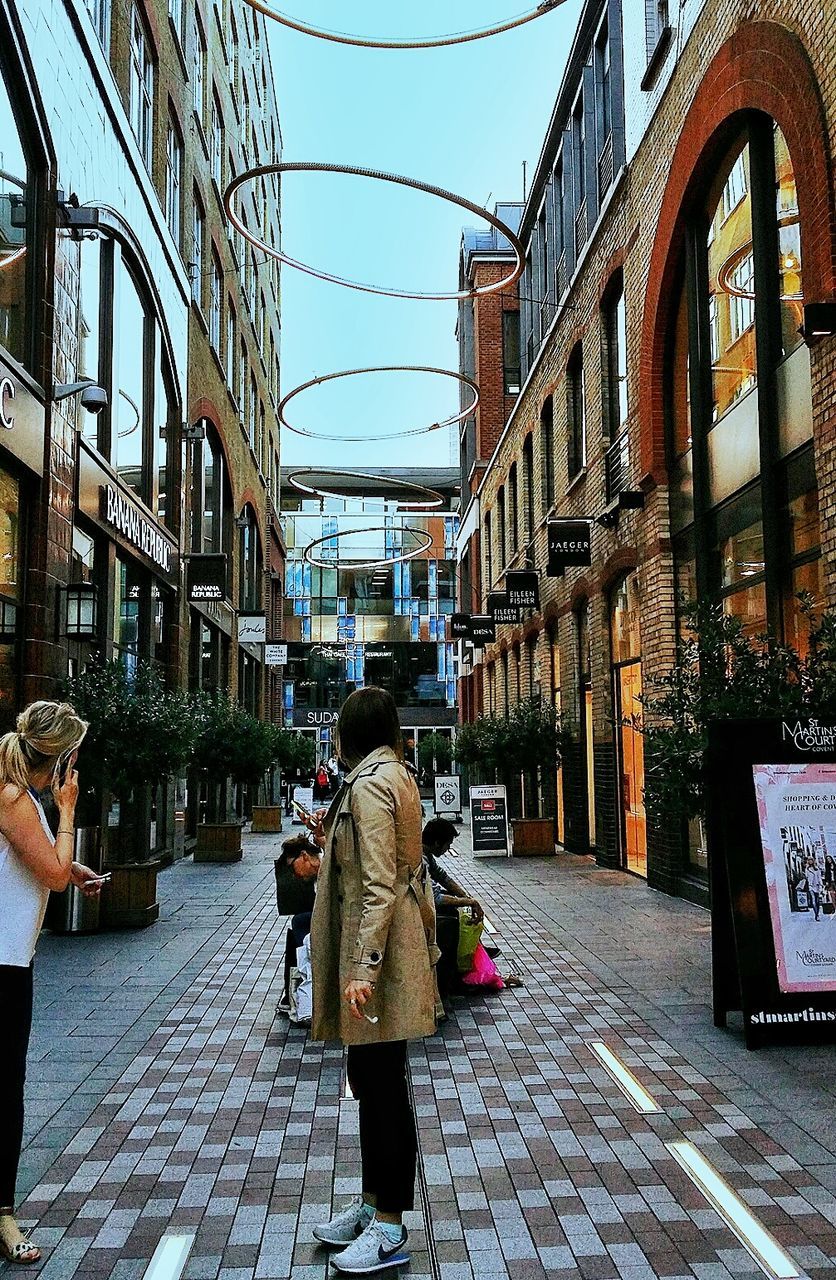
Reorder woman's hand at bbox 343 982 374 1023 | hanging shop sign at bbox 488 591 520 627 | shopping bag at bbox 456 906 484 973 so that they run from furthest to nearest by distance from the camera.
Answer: hanging shop sign at bbox 488 591 520 627
shopping bag at bbox 456 906 484 973
woman's hand at bbox 343 982 374 1023

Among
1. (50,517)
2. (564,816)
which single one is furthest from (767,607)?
(564,816)

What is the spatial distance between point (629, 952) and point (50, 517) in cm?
687

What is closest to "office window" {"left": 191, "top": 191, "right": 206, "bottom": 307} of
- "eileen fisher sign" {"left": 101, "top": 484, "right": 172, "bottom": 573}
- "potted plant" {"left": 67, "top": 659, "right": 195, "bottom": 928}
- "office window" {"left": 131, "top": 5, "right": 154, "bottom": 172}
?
"office window" {"left": 131, "top": 5, "right": 154, "bottom": 172}

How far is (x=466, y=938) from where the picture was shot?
7.78 meters

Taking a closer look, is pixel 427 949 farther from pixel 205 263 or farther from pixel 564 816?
pixel 205 263

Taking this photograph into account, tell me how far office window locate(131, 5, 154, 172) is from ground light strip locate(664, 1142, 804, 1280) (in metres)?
15.5

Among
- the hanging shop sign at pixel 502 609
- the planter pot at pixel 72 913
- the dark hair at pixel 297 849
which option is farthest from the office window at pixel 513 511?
→ the dark hair at pixel 297 849

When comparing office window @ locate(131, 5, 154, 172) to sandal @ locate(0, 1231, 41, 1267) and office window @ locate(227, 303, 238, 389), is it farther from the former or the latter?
sandal @ locate(0, 1231, 41, 1267)

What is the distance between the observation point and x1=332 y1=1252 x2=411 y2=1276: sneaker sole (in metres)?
3.72

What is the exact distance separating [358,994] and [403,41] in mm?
11104

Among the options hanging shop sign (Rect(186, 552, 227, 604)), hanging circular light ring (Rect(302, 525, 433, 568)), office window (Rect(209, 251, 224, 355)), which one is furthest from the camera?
hanging circular light ring (Rect(302, 525, 433, 568))

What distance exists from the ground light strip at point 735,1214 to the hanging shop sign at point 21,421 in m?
7.83

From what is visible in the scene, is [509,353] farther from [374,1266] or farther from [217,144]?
[374,1266]

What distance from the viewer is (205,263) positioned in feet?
77.5
